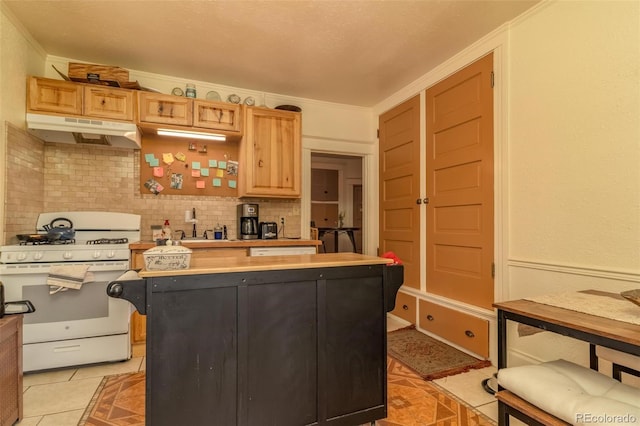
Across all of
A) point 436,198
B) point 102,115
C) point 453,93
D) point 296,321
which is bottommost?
point 296,321

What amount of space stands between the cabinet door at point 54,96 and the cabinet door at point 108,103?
65 millimetres

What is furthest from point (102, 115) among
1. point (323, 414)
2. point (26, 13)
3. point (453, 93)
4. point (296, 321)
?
point (453, 93)

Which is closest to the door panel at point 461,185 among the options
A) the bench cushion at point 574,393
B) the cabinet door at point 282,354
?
the bench cushion at point 574,393

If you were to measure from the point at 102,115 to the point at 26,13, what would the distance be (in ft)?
2.66

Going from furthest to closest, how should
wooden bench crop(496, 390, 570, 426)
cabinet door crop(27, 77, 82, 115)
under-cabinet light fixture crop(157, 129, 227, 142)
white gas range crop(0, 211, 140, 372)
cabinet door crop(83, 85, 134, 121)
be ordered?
under-cabinet light fixture crop(157, 129, 227, 142), cabinet door crop(83, 85, 134, 121), cabinet door crop(27, 77, 82, 115), white gas range crop(0, 211, 140, 372), wooden bench crop(496, 390, 570, 426)

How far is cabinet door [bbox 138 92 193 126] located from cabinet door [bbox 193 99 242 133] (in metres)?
0.07

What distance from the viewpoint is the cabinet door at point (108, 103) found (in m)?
2.80

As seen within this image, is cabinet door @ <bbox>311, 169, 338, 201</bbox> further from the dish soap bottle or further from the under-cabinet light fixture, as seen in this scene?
the dish soap bottle

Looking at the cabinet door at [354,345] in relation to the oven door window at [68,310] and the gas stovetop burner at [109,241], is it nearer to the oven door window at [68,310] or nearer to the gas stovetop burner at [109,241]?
the oven door window at [68,310]

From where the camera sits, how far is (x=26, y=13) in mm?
2359

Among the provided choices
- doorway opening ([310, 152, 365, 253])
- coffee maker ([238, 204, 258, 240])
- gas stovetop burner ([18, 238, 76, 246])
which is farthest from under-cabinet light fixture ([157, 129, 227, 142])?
doorway opening ([310, 152, 365, 253])

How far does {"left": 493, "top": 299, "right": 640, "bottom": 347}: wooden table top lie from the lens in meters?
1.12

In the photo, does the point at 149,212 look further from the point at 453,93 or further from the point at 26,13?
the point at 453,93

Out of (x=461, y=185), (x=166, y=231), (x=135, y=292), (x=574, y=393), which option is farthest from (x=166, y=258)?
(x=461, y=185)
